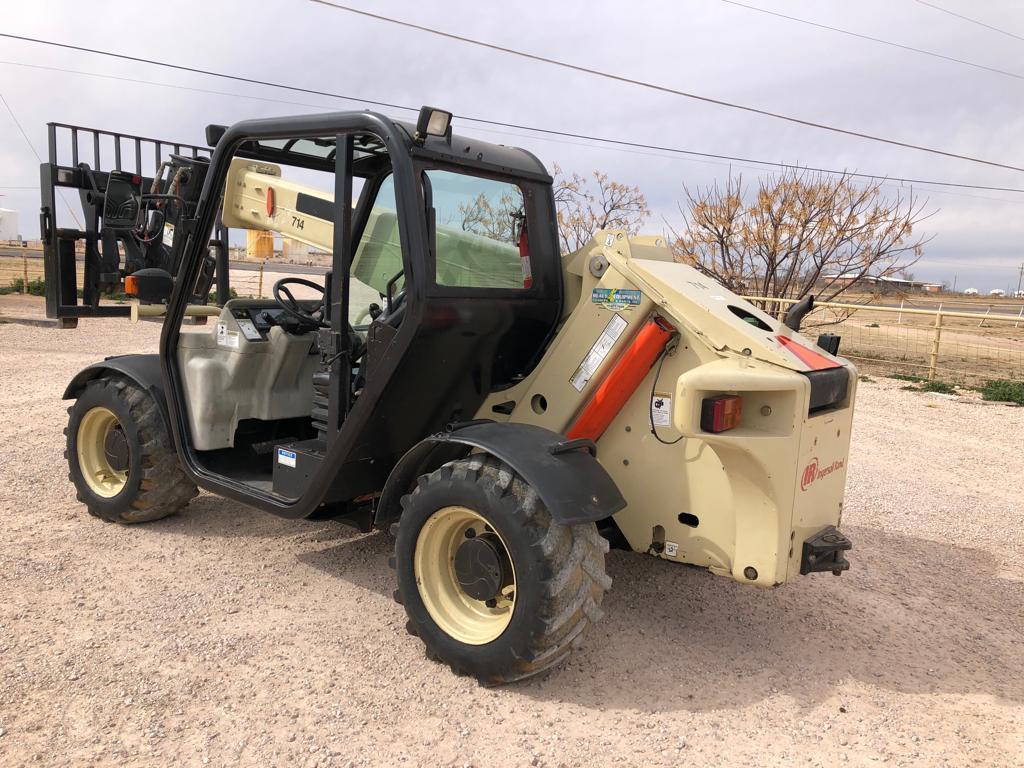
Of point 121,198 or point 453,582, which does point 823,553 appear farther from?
point 121,198

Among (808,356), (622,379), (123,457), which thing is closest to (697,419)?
(622,379)

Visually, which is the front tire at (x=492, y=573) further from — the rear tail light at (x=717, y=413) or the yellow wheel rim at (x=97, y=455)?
the yellow wheel rim at (x=97, y=455)

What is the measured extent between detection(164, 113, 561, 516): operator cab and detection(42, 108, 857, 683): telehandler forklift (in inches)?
0.5

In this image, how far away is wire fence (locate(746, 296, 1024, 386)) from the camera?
1415 centimetres

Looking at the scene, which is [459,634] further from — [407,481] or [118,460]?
[118,460]

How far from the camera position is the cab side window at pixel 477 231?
12.2 feet

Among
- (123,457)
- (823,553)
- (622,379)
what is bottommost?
(123,457)

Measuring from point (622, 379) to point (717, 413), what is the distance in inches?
22.6

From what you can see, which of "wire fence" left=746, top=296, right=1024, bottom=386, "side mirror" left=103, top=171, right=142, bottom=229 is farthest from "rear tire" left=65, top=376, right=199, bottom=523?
"wire fence" left=746, top=296, right=1024, bottom=386

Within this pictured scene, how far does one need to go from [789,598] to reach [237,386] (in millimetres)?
3317

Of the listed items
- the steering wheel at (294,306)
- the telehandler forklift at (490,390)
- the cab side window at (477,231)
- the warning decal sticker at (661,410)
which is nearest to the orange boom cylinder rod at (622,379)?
the telehandler forklift at (490,390)

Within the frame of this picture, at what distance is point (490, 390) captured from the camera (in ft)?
13.7

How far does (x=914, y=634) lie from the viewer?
13.7ft

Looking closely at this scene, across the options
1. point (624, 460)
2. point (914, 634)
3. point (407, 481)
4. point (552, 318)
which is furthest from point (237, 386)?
point (914, 634)
